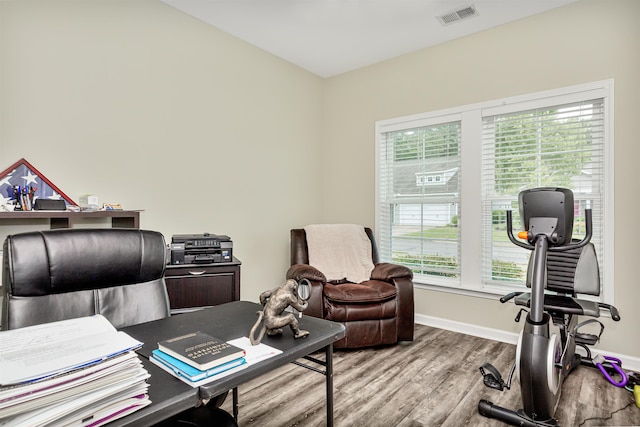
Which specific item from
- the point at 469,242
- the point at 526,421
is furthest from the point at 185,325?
the point at 469,242

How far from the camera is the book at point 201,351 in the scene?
87cm

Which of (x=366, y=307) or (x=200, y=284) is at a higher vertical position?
(x=200, y=284)

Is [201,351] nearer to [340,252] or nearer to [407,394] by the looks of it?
[407,394]

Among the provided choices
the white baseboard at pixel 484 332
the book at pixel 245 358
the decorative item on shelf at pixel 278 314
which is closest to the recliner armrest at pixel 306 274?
the white baseboard at pixel 484 332

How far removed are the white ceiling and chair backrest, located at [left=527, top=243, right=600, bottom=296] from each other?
2002 mm

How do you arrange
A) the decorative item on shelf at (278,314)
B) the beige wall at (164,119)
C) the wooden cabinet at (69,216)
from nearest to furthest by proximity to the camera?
Answer: the decorative item on shelf at (278,314) → the wooden cabinet at (69,216) → the beige wall at (164,119)

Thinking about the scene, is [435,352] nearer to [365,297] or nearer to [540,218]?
[365,297]

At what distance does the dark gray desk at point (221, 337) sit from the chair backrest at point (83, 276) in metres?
0.25

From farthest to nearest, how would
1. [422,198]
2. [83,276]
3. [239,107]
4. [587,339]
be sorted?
→ [422,198]
[239,107]
[587,339]
[83,276]

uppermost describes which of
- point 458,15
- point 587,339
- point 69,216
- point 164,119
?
point 458,15

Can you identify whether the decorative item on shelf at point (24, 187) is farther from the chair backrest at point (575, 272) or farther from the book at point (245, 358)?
the chair backrest at point (575, 272)

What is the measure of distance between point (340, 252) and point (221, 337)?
251 cm

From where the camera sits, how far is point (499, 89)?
10.5ft

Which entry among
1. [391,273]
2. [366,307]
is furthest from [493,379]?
[391,273]
